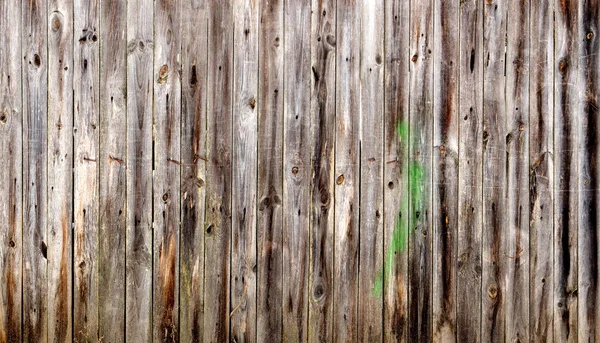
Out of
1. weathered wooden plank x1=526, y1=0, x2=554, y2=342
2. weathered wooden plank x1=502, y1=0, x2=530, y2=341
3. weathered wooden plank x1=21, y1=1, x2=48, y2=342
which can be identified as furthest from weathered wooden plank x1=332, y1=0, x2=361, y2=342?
weathered wooden plank x1=21, y1=1, x2=48, y2=342

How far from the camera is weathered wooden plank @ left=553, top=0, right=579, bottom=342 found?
2.31 m

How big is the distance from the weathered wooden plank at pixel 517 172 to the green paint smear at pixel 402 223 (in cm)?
41

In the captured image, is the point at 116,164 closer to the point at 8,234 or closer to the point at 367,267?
the point at 8,234

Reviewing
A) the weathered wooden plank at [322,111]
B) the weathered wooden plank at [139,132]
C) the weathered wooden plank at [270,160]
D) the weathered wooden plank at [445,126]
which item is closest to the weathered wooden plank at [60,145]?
the weathered wooden plank at [139,132]

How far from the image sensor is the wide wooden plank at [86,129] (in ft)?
Answer: 7.54

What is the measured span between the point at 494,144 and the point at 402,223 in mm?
553

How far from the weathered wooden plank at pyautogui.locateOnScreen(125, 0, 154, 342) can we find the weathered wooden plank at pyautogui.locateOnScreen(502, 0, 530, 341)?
1623 mm

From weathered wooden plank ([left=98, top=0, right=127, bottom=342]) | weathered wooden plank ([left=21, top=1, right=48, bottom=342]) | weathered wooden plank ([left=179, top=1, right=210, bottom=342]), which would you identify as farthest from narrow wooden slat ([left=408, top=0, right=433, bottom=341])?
weathered wooden plank ([left=21, top=1, right=48, bottom=342])

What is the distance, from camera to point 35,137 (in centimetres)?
231

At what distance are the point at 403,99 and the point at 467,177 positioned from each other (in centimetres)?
46

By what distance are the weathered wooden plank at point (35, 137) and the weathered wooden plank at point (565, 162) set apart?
2.34 m

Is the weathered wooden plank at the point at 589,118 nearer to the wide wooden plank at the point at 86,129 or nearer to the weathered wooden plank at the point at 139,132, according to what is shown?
the weathered wooden plank at the point at 139,132

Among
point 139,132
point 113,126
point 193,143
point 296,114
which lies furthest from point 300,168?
point 113,126

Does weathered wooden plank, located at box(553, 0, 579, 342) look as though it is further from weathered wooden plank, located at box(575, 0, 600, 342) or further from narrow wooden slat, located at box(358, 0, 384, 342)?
narrow wooden slat, located at box(358, 0, 384, 342)
